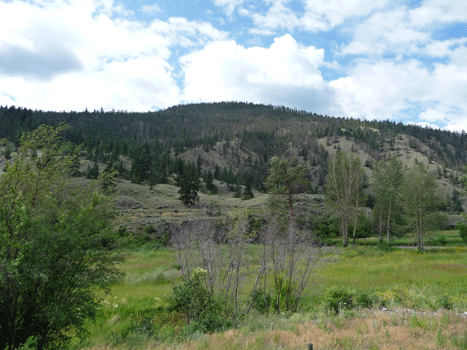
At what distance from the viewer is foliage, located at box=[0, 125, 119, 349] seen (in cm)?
548

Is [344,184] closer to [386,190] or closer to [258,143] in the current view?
[386,190]

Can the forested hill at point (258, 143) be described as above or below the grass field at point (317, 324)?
above

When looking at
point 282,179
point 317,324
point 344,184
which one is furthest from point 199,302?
point 344,184

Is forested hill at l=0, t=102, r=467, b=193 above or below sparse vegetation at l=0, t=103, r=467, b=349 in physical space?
above

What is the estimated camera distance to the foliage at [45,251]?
5480 millimetres

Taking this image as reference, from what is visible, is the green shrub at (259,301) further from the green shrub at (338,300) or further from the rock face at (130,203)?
the rock face at (130,203)

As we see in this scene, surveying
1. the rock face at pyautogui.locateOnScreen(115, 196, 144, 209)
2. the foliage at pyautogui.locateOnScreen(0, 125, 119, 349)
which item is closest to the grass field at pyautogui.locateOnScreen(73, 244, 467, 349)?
the foliage at pyautogui.locateOnScreen(0, 125, 119, 349)

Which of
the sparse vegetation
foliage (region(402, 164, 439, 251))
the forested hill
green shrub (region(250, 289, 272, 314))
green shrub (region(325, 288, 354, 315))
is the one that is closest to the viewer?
the sparse vegetation

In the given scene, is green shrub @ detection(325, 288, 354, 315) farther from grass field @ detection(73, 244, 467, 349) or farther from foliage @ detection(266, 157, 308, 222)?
foliage @ detection(266, 157, 308, 222)

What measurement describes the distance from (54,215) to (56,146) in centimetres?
210

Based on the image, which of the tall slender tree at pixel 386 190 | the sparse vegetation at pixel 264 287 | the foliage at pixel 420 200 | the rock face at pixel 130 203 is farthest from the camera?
the rock face at pixel 130 203

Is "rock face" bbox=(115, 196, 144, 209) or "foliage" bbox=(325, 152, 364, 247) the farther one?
"rock face" bbox=(115, 196, 144, 209)

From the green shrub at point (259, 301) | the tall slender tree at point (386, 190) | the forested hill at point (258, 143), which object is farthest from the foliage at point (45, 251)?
the forested hill at point (258, 143)

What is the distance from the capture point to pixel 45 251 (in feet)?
19.0
